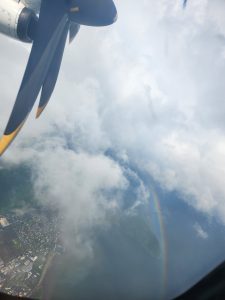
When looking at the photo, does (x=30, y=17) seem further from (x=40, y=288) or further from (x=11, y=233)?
(x=40, y=288)

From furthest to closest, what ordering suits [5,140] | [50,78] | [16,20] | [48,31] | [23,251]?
[23,251]
[50,78]
[16,20]
[48,31]
[5,140]

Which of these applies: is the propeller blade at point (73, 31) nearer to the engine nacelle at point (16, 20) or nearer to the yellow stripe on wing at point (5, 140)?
the engine nacelle at point (16, 20)

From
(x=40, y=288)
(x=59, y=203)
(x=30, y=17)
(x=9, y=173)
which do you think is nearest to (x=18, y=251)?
(x=40, y=288)

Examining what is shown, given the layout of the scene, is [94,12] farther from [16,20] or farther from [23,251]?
[23,251]

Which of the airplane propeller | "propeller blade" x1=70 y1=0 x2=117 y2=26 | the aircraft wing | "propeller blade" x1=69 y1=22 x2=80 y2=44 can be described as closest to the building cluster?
the aircraft wing

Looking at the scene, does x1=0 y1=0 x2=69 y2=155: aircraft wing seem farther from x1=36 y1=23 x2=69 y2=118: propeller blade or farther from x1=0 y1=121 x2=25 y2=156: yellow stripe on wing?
x1=36 y1=23 x2=69 y2=118: propeller blade

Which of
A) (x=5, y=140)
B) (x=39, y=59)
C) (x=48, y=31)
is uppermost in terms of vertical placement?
(x=48, y=31)

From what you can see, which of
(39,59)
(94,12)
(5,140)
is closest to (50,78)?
(39,59)

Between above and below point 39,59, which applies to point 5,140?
below
